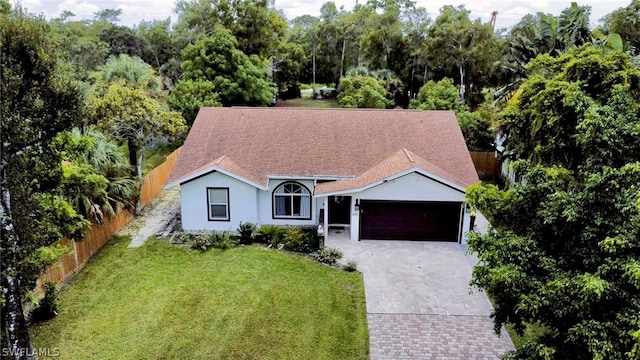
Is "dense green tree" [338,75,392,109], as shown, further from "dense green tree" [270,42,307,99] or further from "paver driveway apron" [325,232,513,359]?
"paver driveway apron" [325,232,513,359]

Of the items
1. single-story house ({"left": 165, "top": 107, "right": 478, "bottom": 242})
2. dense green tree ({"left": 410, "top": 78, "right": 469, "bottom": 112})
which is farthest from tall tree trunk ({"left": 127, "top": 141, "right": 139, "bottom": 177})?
dense green tree ({"left": 410, "top": 78, "right": 469, "bottom": 112})

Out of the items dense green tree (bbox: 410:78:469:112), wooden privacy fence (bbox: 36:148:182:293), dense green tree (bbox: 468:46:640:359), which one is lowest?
wooden privacy fence (bbox: 36:148:182:293)

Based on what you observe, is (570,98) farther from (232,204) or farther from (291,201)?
(232,204)

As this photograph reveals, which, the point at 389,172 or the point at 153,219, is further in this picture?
the point at 153,219

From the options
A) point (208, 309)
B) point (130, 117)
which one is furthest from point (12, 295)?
point (130, 117)

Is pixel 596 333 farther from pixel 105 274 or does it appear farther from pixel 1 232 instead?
pixel 105 274

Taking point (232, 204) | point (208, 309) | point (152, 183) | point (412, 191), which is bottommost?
point (208, 309)

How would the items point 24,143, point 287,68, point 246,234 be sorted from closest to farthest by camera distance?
point 24,143 → point 246,234 → point 287,68
